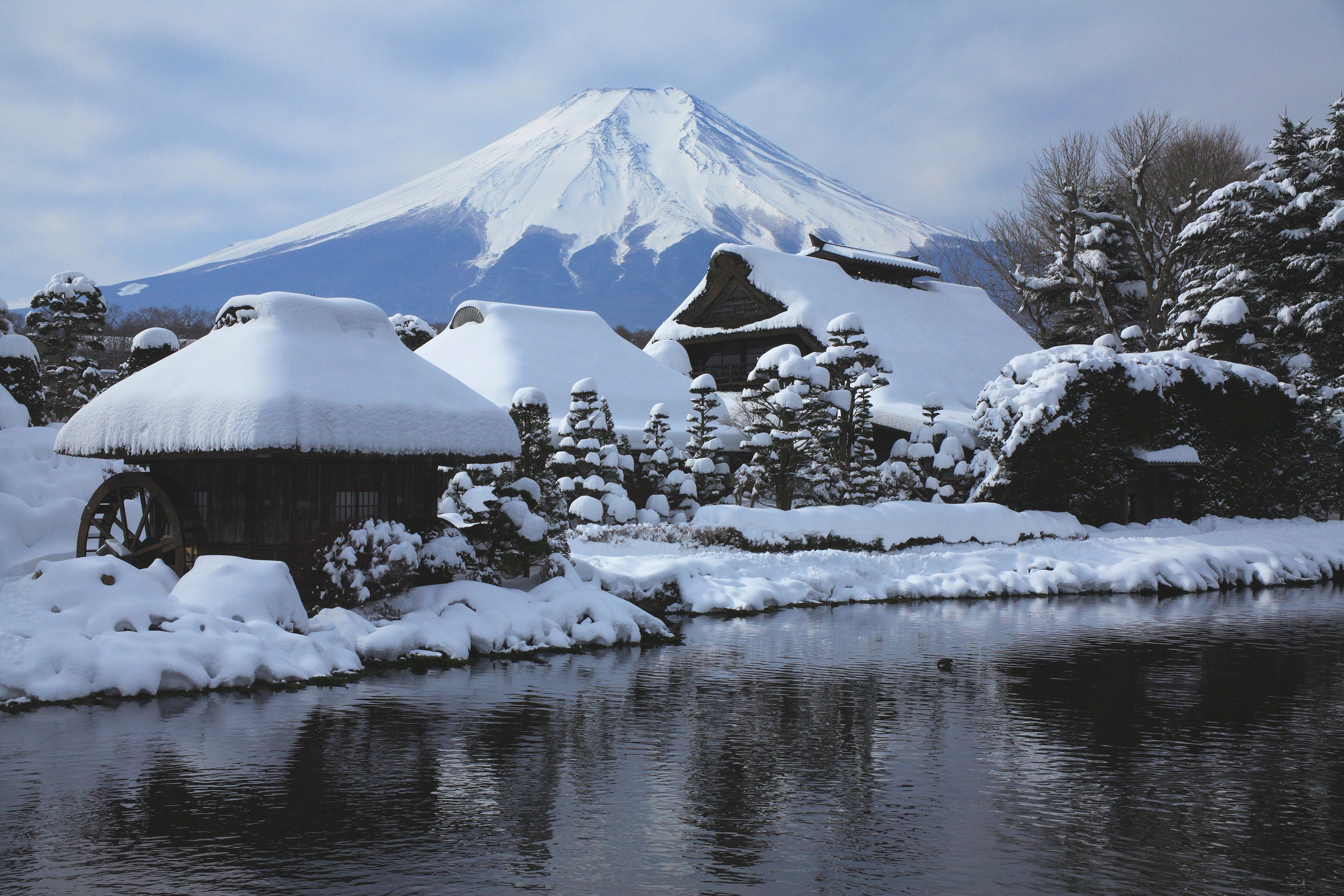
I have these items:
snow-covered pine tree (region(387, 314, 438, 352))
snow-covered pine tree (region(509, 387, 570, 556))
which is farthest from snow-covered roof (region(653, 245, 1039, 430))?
snow-covered pine tree (region(509, 387, 570, 556))

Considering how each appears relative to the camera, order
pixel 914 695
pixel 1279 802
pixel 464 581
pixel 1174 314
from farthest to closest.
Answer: pixel 1174 314 → pixel 464 581 → pixel 914 695 → pixel 1279 802

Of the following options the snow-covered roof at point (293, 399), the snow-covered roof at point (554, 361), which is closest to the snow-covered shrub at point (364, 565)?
the snow-covered roof at point (293, 399)

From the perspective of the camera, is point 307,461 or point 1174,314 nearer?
point 307,461

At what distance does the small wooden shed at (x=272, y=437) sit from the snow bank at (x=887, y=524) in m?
7.45

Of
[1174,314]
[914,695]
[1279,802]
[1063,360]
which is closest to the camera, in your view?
[1279,802]

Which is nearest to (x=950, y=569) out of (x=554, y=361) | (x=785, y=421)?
(x=785, y=421)

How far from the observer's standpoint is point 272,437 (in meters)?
13.6

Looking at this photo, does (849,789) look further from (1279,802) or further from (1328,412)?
(1328,412)

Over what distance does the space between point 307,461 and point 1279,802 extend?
12.4 metres

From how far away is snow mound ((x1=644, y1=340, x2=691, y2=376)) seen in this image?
40375 mm

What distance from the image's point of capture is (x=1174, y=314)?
36.8m

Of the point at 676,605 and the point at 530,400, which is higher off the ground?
the point at 530,400

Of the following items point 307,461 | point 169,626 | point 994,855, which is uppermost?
point 307,461

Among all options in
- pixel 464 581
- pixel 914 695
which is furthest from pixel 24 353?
pixel 914 695
